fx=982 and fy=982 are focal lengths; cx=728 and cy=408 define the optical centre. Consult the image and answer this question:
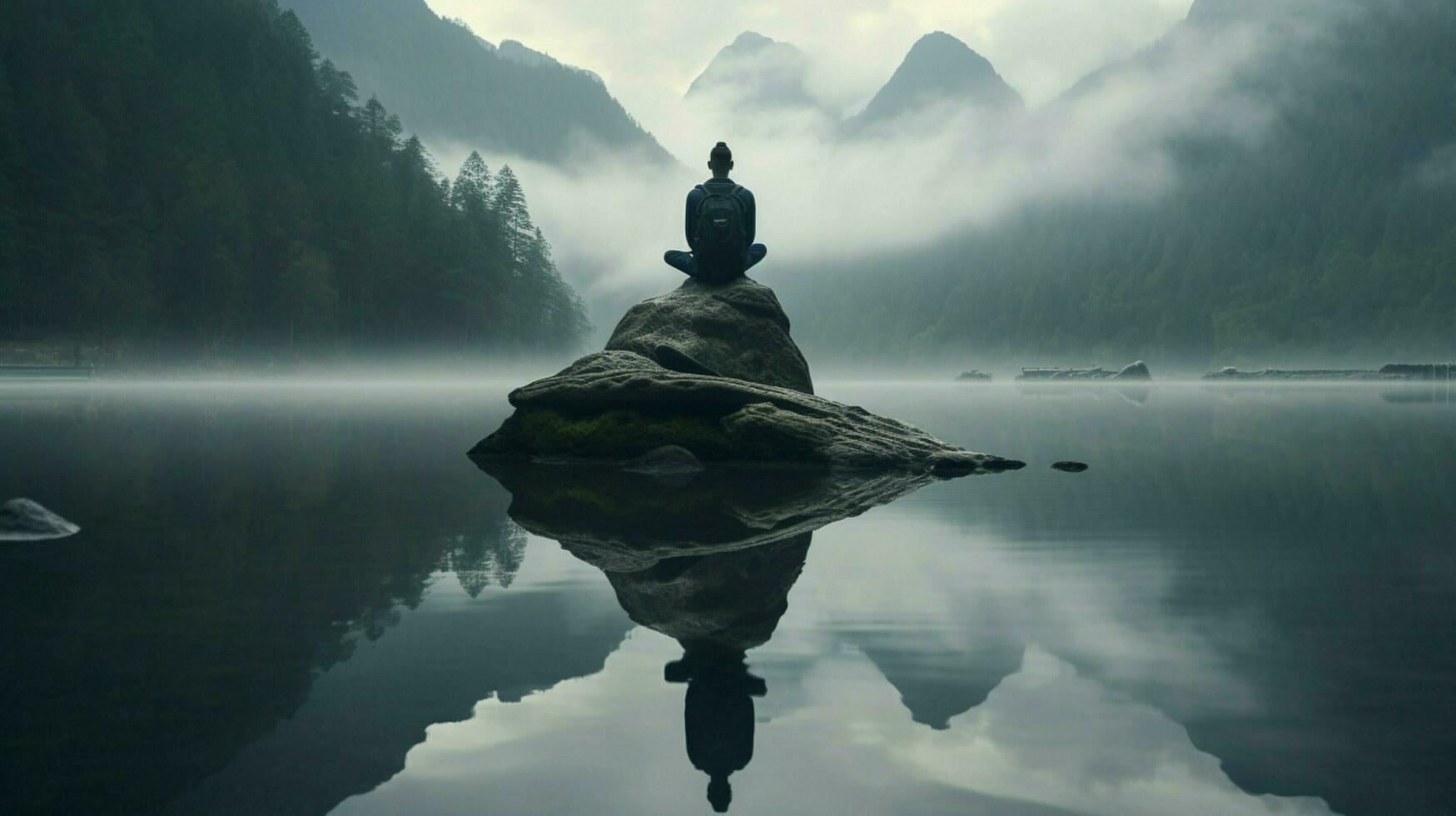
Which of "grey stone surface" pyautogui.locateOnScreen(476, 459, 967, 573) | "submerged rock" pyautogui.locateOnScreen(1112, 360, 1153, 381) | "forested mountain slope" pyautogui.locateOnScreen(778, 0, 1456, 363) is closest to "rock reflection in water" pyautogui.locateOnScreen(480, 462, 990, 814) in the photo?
"grey stone surface" pyautogui.locateOnScreen(476, 459, 967, 573)

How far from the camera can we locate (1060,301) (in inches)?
7643

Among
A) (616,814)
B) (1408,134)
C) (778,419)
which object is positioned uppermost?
(1408,134)

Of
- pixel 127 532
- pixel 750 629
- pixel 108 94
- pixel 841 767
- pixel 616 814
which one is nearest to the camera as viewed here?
pixel 616 814

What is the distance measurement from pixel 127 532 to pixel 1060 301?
7906 inches

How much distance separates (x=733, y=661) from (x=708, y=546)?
2.60 meters

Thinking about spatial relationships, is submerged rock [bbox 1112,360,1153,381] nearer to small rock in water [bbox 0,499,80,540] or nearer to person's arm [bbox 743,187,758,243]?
person's arm [bbox 743,187,758,243]

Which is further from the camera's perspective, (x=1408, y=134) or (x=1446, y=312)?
(x=1408, y=134)

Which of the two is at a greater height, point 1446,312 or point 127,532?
point 1446,312

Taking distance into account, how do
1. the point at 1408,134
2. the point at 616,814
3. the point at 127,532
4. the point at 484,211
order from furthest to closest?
1. the point at 1408,134
2. the point at 484,211
3. the point at 127,532
4. the point at 616,814

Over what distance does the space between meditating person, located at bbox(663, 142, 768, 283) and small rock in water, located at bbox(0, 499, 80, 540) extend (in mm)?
11199

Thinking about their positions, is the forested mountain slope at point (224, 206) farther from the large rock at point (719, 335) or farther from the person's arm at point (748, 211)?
the person's arm at point (748, 211)

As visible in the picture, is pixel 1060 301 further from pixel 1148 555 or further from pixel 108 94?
pixel 1148 555

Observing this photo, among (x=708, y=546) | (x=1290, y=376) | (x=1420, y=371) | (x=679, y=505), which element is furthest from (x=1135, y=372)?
(x=708, y=546)

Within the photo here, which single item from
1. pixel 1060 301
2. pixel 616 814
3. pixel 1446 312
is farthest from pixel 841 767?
pixel 1060 301
